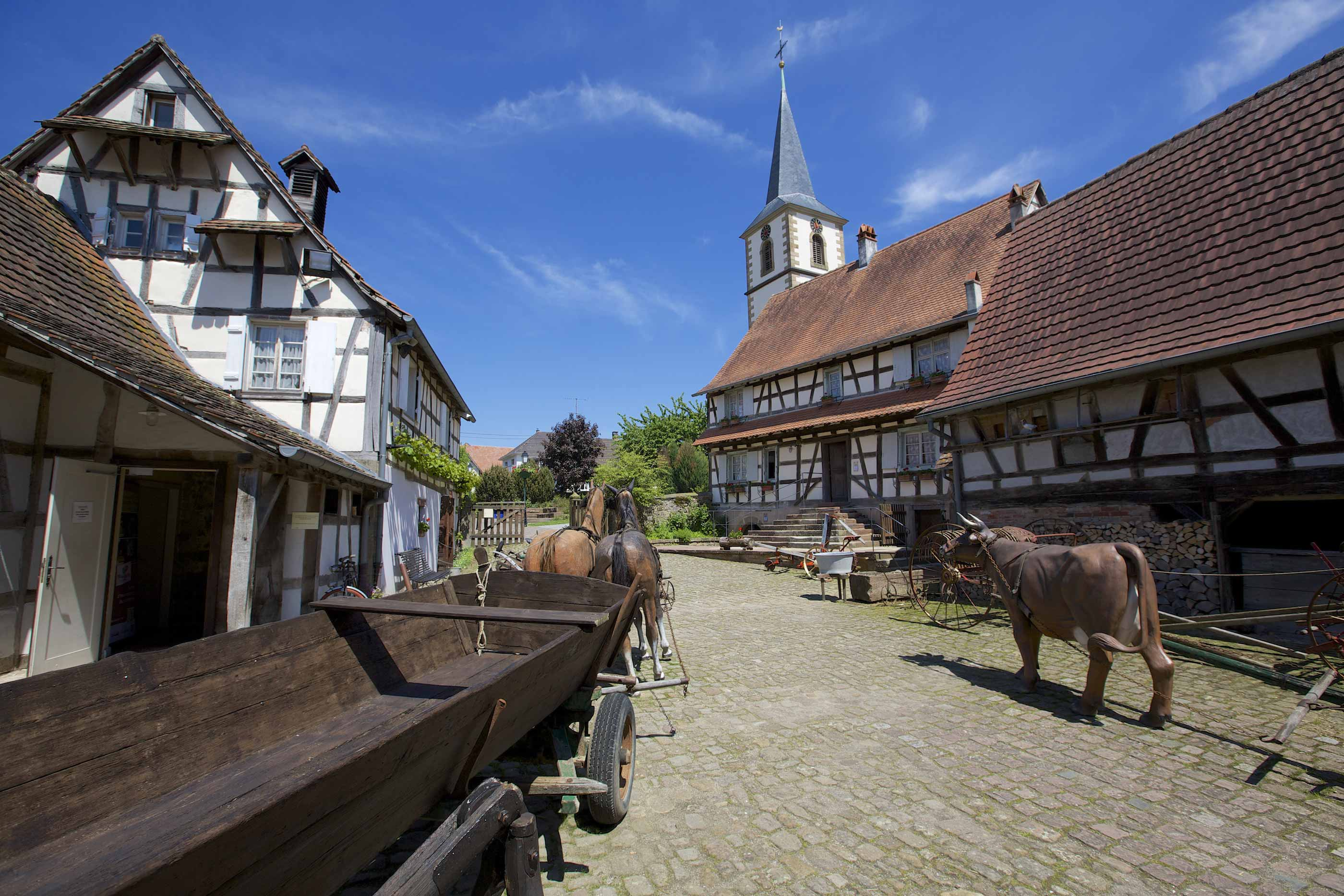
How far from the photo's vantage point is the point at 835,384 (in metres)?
20.2

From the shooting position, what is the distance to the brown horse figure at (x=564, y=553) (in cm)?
694

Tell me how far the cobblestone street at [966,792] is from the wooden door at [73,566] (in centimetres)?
574

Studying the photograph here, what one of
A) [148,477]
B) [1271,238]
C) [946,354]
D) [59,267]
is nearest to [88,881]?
[148,477]

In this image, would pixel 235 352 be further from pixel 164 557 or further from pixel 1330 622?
pixel 1330 622

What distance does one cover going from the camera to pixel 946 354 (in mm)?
16859

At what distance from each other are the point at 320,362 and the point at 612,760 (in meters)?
9.23

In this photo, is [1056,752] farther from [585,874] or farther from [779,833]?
[585,874]

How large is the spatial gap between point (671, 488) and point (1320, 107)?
31.3 metres

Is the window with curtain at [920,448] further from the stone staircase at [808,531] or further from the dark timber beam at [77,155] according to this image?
the dark timber beam at [77,155]


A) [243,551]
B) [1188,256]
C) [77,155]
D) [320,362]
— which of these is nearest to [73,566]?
[243,551]

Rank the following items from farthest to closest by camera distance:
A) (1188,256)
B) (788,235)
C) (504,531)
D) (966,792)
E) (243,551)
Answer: (788,235), (504,531), (1188,256), (243,551), (966,792)

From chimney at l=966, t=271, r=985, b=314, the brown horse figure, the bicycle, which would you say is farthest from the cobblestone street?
chimney at l=966, t=271, r=985, b=314

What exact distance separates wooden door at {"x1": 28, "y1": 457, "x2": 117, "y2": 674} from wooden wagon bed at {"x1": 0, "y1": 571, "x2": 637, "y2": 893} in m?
4.53

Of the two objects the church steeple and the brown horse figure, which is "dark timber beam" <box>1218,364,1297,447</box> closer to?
the brown horse figure
